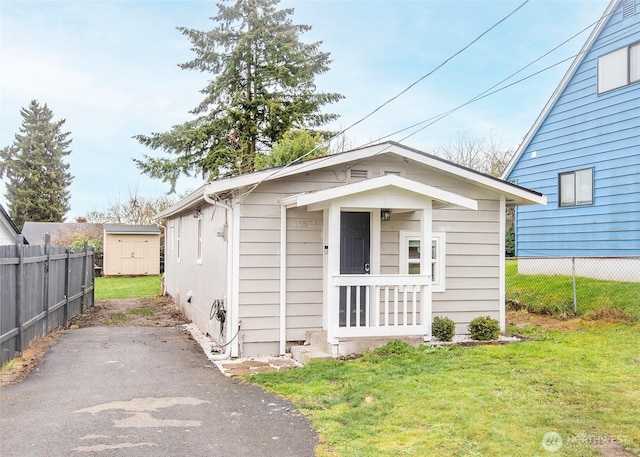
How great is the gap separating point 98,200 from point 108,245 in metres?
11.2

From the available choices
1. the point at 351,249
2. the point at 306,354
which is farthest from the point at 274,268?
the point at 306,354

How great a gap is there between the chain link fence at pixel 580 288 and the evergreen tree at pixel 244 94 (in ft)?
43.6

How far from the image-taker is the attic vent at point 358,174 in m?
8.61

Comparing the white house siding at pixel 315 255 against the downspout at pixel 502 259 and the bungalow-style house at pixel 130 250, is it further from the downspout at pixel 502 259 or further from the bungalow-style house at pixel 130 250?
the bungalow-style house at pixel 130 250

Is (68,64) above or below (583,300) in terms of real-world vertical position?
above

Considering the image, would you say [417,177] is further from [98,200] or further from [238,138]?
[98,200]

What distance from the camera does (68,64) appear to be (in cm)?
1432

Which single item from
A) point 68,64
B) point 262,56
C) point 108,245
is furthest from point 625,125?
point 108,245

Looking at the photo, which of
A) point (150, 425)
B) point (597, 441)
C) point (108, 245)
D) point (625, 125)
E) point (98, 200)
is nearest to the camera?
point (597, 441)

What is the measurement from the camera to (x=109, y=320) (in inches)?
481

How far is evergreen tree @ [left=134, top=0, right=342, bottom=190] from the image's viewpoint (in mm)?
22984

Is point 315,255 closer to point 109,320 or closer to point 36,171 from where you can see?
point 109,320

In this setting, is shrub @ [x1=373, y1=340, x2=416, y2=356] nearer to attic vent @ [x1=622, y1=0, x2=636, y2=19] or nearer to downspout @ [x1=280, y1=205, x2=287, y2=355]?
downspout @ [x1=280, y1=205, x2=287, y2=355]

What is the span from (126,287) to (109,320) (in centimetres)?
945
